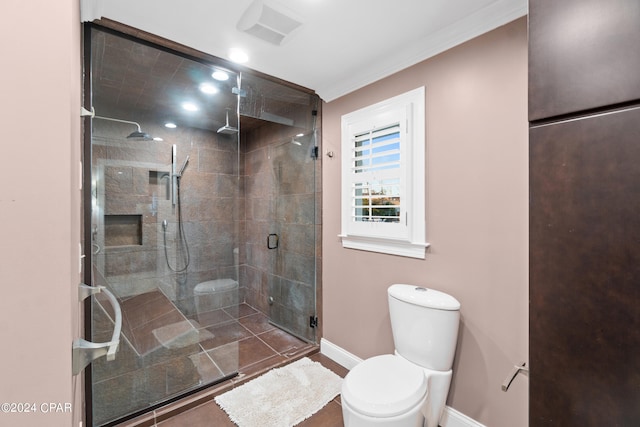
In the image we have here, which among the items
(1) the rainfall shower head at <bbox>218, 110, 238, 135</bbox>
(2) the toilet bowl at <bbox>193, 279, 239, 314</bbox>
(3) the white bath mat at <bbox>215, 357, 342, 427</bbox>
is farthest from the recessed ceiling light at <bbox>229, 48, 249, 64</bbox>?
(3) the white bath mat at <bbox>215, 357, 342, 427</bbox>

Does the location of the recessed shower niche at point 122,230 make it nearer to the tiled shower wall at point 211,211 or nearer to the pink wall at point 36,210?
the tiled shower wall at point 211,211

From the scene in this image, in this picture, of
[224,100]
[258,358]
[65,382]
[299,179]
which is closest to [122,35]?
[224,100]

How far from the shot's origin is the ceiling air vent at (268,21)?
1491 millimetres

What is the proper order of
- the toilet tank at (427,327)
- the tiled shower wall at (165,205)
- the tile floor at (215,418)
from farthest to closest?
the tiled shower wall at (165,205) → the tile floor at (215,418) → the toilet tank at (427,327)

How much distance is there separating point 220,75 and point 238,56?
0.36 m

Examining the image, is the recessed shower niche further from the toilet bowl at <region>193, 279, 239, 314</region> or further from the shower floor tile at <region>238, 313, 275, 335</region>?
the shower floor tile at <region>238, 313, 275, 335</region>

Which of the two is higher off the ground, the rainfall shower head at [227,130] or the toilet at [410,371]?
the rainfall shower head at [227,130]

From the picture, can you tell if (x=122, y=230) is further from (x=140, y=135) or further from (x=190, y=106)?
(x=190, y=106)

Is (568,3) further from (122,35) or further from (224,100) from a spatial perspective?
(224,100)

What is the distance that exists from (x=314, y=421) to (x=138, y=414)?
1154mm

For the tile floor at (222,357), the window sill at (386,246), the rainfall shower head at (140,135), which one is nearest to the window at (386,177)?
the window sill at (386,246)

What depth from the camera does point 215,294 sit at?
277cm

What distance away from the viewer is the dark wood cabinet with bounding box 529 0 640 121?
645mm

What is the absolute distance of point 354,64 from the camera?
207 centimetres
